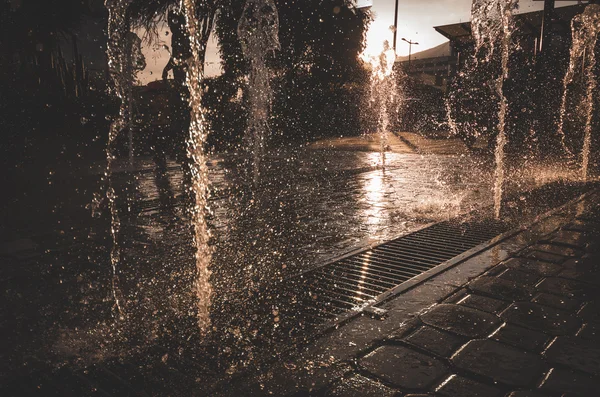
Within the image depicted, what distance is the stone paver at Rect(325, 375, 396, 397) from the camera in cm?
210

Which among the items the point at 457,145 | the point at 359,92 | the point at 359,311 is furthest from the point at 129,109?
the point at 359,311

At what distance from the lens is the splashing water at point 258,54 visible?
17766mm

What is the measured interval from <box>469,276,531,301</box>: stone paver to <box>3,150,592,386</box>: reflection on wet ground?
1.35 metres

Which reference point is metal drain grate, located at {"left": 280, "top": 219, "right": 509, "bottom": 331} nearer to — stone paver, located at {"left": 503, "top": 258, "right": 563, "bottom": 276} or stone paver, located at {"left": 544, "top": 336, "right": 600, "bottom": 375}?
stone paver, located at {"left": 503, "top": 258, "right": 563, "bottom": 276}

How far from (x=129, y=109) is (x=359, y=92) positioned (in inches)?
574

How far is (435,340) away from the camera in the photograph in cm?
259

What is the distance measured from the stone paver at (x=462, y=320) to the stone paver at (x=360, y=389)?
29.4 inches

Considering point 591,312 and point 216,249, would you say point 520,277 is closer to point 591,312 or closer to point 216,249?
point 591,312

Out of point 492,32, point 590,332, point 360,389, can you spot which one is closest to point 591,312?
point 590,332

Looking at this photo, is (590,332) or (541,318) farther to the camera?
(541,318)

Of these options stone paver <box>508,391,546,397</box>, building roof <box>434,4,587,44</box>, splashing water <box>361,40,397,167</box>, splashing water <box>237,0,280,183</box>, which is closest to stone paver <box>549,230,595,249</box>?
stone paver <box>508,391,546,397</box>

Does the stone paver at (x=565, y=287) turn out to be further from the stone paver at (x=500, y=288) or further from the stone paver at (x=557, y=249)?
the stone paver at (x=557, y=249)

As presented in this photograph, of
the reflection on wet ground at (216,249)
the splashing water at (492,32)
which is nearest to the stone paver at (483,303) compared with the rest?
the reflection on wet ground at (216,249)

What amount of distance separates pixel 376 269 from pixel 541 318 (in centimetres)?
133
